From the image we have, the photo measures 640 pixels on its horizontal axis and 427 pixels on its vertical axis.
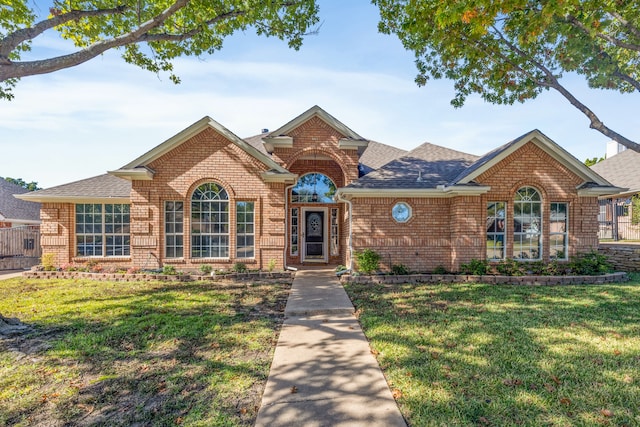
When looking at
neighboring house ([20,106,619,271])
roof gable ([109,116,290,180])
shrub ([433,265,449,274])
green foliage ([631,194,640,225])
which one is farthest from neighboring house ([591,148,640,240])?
roof gable ([109,116,290,180])

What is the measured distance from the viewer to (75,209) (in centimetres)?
1204

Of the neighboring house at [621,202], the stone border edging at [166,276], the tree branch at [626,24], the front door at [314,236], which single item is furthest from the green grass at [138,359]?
the neighboring house at [621,202]

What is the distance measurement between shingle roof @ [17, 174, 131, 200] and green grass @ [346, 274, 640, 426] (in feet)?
34.5

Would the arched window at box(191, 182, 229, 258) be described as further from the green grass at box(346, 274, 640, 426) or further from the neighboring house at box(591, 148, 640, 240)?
the neighboring house at box(591, 148, 640, 240)

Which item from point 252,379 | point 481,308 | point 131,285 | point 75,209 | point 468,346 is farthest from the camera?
point 75,209

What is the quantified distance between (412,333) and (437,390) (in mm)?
1783

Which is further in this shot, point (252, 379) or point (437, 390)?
point (252, 379)

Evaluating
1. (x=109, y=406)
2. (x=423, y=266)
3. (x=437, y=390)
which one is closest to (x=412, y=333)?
(x=437, y=390)

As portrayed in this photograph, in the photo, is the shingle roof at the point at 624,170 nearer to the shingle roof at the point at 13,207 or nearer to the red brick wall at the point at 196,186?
the red brick wall at the point at 196,186

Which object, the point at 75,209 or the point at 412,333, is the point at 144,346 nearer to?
the point at 412,333

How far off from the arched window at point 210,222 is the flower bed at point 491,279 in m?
4.71

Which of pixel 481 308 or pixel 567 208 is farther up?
pixel 567 208

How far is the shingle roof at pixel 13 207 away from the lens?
722 inches

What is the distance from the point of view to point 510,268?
10.1 metres
